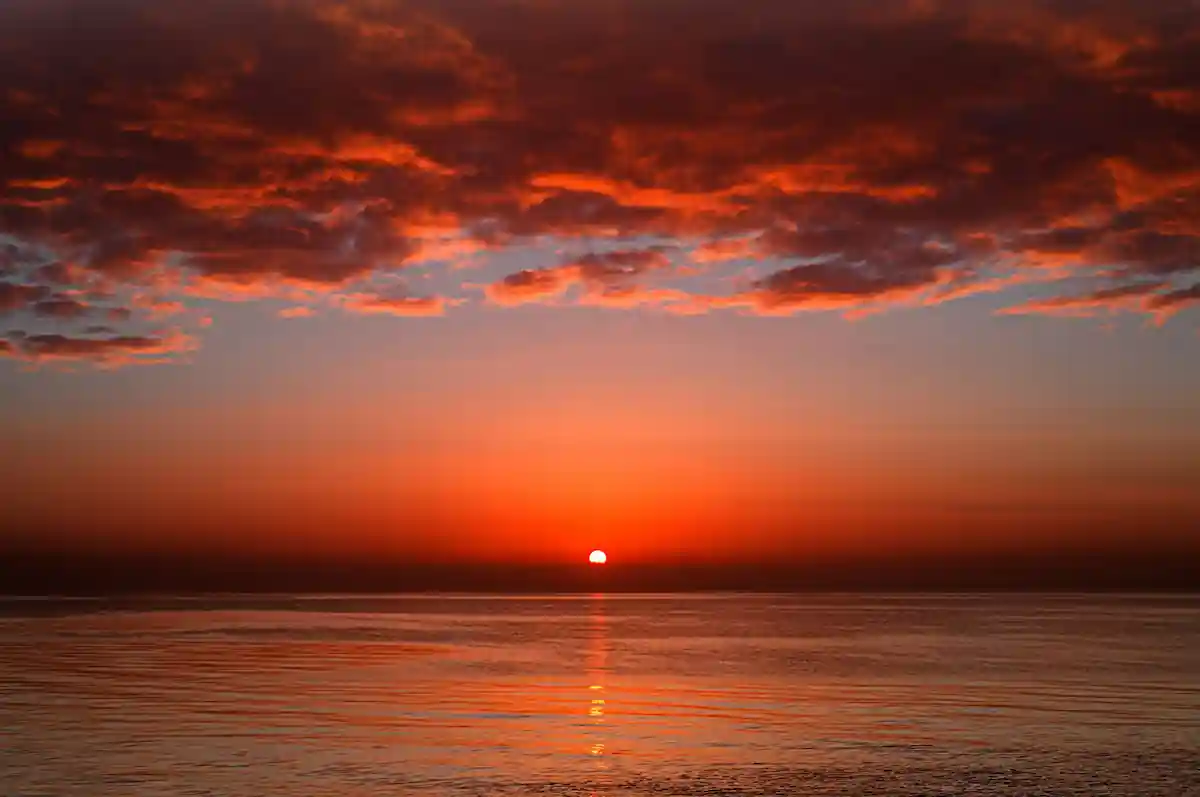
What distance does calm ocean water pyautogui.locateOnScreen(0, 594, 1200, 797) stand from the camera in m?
29.5

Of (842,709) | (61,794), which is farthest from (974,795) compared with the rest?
(61,794)

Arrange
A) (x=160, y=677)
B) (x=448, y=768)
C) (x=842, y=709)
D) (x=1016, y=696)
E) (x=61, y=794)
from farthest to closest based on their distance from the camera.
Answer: (x=160, y=677) → (x=1016, y=696) → (x=842, y=709) → (x=448, y=768) → (x=61, y=794)

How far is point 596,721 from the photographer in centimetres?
3928

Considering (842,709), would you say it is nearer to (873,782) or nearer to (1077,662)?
(873,782)

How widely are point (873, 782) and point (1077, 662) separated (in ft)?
135

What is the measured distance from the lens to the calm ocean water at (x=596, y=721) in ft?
96.9

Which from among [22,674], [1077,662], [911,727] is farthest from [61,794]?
[1077,662]

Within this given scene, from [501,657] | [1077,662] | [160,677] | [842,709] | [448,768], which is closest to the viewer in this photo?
[448,768]

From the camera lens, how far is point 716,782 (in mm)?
29031

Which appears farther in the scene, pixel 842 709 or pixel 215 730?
pixel 842 709

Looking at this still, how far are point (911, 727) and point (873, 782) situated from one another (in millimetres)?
9641

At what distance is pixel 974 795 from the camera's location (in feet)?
92.4

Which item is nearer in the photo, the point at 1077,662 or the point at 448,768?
the point at 448,768

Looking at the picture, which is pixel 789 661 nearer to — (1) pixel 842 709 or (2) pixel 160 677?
(1) pixel 842 709
